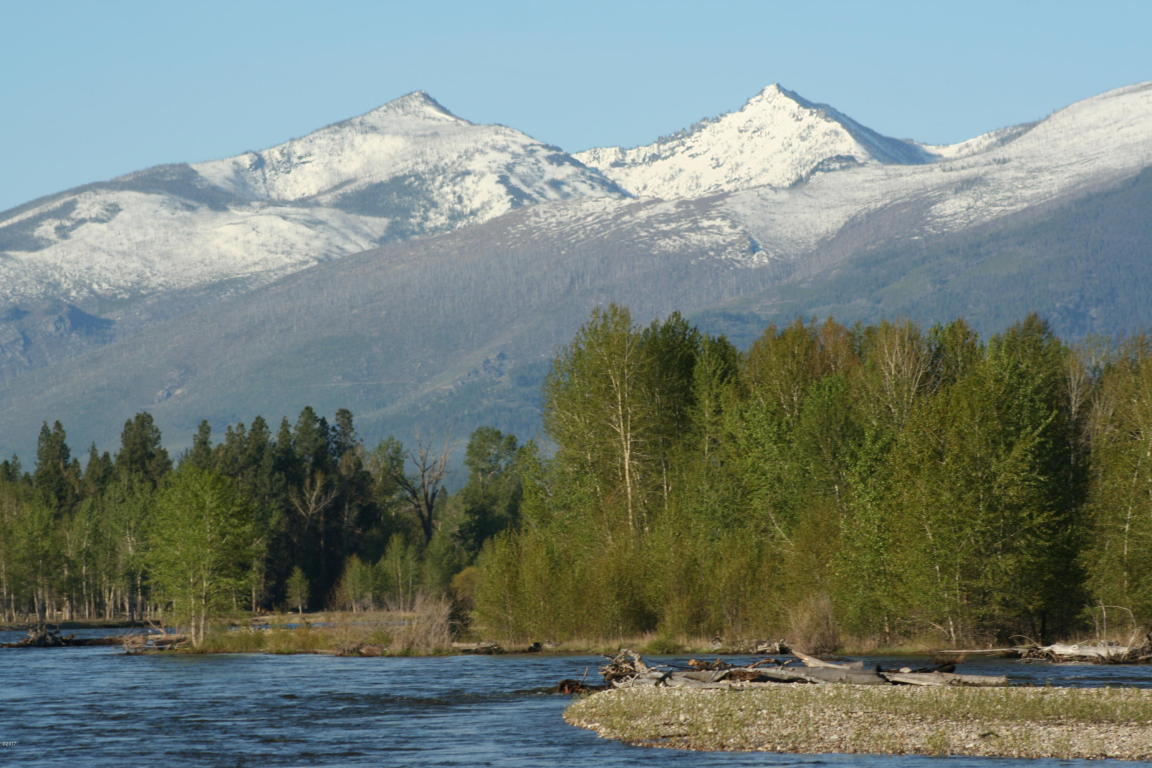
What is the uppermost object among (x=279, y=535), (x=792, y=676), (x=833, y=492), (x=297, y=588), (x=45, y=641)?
(x=279, y=535)

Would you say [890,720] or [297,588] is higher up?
[297,588]

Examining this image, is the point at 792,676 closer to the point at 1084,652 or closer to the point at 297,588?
the point at 1084,652

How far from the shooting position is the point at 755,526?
300ft

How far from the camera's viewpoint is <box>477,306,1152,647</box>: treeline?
78.9m

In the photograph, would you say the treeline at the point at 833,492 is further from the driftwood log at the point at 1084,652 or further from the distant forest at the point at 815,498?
the driftwood log at the point at 1084,652

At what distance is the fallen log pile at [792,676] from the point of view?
56562 millimetres

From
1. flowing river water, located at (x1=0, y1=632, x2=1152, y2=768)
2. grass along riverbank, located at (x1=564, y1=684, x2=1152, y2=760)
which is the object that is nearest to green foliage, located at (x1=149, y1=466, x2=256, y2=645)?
flowing river water, located at (x1=0, y1=632, x2=1152, y2=768)

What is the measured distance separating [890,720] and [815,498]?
1575 inches

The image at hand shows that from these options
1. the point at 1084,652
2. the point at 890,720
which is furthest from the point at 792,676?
the point at 1084,652

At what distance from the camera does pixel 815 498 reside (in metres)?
89.1

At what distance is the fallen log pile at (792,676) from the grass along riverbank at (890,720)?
122cm

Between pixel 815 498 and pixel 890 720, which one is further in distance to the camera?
pixel 815 498

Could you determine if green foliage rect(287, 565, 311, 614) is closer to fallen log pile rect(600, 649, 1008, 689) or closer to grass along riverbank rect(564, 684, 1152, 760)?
fallen log pile rect(600, 649, 1008, 689)

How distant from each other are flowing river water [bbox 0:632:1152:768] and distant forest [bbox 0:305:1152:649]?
20.2ft
